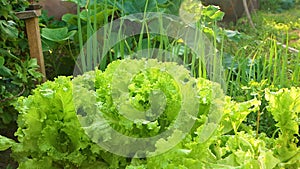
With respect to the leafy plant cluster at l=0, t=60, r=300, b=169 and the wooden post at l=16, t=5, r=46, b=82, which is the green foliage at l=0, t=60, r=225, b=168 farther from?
the wooden post at l=16, t=5, r=46, b=82

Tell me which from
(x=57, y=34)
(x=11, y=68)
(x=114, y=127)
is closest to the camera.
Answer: (x=114, y=127)

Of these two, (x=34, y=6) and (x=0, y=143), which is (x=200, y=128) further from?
(x=34, y=6)

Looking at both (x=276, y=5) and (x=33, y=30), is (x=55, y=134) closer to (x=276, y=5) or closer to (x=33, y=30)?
(x=33, y=30)

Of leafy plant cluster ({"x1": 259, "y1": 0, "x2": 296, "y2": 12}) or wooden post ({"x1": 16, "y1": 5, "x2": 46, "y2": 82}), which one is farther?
leafy plant cluster ({"x1": 259, "y1": 0, "x2": 296, "y2": 12})

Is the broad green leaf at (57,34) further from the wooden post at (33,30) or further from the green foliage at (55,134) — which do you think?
the green foliage at (55,134)

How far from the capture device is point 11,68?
1.95m

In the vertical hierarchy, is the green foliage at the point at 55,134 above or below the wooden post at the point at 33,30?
below

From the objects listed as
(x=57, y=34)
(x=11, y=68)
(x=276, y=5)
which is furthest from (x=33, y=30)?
(x=276, y=5)

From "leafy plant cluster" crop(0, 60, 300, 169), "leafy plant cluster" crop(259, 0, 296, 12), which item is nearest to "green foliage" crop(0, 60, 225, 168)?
"leafy plant cluster" crop(0, 60, 300, 169)

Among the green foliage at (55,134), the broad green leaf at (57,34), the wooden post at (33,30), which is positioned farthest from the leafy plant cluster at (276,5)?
the green foliage at (55,134)

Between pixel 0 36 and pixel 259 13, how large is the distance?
4.90 m

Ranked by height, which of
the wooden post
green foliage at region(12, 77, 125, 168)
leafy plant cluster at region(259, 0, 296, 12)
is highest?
the wooden post

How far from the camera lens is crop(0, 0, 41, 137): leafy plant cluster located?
70.6 inches

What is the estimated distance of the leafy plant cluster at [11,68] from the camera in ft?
5.88
